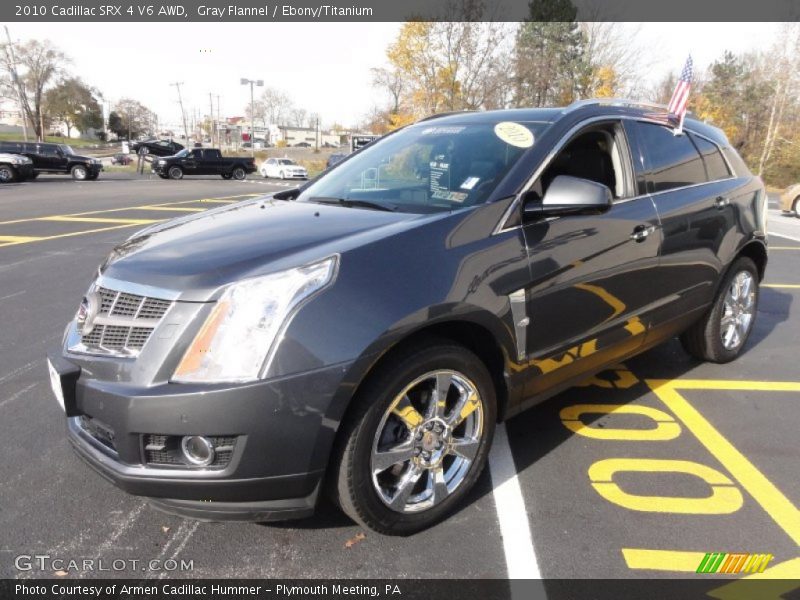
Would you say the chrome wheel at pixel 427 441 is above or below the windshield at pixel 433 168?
below

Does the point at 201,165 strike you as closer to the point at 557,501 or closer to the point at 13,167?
the point at 13,167

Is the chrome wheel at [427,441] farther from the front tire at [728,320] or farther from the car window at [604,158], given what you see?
the front tire at [728,320]

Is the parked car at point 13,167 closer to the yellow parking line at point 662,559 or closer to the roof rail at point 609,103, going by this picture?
the roof rail at point 609,103

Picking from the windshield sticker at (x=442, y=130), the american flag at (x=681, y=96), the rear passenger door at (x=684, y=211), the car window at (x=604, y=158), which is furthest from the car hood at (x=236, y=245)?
the american flag at (x=681, y=96)

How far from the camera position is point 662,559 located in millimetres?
2375

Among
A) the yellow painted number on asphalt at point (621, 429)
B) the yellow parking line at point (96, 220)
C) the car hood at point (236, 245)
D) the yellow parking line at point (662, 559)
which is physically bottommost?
the yellow parking line at point (662, 559)

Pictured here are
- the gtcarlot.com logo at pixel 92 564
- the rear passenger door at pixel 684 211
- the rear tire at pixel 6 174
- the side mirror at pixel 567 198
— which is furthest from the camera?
the rear tire at pixel 6 174

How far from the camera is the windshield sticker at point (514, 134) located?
3012 mm

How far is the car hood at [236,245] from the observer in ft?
7.12

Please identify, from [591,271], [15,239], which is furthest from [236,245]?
[15,239]

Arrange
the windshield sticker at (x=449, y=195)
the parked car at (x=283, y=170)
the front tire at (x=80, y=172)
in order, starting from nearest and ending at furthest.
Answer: the windshield sticker at (x=449, y=195) → the front tire at (x=80, y=172) → the parked car at (x=283, y=170)

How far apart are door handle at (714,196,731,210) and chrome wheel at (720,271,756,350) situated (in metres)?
0.66

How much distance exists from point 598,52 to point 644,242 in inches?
1324

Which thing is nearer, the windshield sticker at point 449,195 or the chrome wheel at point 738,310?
the windshield sticker at point 449,195
